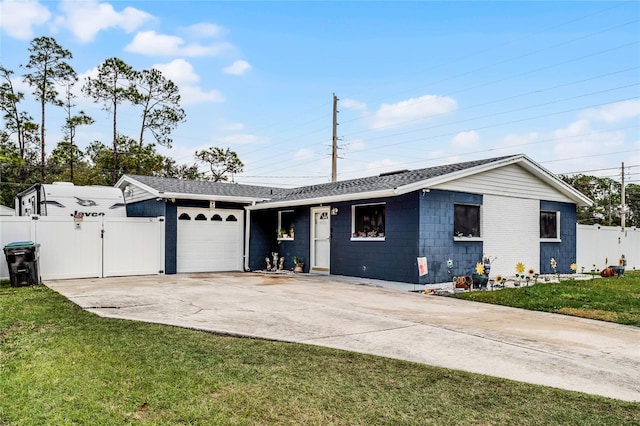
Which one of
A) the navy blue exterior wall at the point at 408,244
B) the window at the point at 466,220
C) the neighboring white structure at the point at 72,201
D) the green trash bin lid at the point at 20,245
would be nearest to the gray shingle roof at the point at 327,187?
the navy blue exterior wall at the point at 408,244

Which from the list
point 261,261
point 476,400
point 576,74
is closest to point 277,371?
point 476,400

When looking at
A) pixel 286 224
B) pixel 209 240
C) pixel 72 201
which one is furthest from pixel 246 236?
pixel 72 201

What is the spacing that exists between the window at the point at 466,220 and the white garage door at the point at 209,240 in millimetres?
7342

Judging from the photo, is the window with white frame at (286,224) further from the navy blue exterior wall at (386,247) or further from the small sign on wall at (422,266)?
the small sign on wall at (422,266)

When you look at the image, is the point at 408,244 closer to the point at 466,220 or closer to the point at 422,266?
the point at 422,266

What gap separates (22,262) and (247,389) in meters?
9.51

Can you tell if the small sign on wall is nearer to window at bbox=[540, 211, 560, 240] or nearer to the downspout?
window at bbox=[540, 211, 560, 240]

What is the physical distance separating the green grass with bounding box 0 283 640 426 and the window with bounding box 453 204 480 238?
8.39m

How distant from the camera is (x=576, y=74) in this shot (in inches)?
869

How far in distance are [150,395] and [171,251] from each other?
11.4m

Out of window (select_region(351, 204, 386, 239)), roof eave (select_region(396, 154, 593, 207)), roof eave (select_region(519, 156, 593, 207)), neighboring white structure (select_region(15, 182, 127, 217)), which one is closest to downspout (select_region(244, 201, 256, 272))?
window (select_region(351, 204, 386, 239))

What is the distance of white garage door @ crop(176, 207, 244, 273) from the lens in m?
14.9

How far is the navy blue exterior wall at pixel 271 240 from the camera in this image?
50.3 ft

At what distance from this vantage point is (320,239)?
14.7m
